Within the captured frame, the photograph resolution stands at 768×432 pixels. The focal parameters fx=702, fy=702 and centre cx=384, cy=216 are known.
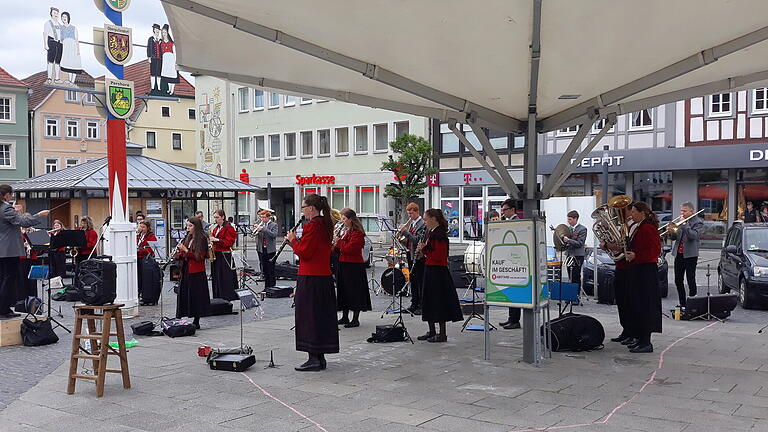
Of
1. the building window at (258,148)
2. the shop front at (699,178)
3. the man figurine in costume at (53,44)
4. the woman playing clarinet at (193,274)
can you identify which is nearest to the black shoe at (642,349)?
the woman playing clarinet at (193,274)

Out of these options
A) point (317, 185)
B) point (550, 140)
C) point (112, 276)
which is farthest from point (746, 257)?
point (317, 185)

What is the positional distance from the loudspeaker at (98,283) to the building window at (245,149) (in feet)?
133

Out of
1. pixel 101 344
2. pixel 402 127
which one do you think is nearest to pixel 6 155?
pixel 402 127

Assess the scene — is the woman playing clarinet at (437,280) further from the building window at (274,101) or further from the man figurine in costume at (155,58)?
the building window at (274,101)

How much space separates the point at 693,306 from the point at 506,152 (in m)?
22.5

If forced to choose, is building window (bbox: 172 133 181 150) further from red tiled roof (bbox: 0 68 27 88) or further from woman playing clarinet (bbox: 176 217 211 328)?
woman playing clarinet (bbox: 176 217 211 328)

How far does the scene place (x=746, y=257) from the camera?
42.2ft

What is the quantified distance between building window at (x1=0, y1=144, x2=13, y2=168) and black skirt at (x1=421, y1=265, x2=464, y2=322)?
48985 mm

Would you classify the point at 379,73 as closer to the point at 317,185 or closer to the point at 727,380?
the point at 727,380

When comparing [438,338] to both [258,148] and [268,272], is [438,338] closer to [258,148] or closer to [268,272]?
[268,272]

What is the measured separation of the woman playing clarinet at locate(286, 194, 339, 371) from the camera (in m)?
7.61

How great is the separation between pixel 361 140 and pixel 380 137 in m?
1.54

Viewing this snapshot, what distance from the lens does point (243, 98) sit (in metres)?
46.5

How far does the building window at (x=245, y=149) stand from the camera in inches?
1839
